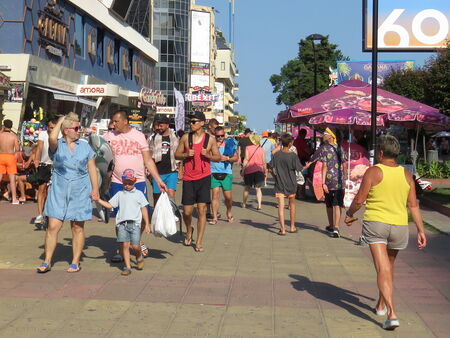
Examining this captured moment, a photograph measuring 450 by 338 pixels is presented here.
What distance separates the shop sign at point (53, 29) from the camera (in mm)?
24375

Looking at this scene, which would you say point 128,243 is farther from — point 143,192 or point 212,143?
point 212,143

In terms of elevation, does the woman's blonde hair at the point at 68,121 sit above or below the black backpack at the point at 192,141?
above

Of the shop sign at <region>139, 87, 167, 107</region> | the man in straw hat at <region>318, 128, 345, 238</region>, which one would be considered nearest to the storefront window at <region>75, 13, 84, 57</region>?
the shop sign at <region>139, 87, 167, 107</region>

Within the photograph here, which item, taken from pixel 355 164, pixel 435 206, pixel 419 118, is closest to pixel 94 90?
pixel 355 164

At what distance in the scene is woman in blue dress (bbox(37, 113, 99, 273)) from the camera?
23.0ft

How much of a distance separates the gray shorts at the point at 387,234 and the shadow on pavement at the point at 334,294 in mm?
683

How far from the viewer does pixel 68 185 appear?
276 inches

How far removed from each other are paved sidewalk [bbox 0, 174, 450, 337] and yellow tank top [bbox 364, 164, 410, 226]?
883 mm

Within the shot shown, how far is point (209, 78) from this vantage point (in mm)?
89938

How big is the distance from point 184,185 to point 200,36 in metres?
82.4

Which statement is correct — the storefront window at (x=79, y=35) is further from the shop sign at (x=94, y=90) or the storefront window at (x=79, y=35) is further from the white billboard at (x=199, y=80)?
the white billboard at (x=199, y=80)

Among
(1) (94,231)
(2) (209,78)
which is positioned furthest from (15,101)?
(2) (209,78)

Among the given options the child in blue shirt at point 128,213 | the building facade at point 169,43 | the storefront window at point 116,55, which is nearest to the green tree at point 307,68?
the building facade at point 169,43

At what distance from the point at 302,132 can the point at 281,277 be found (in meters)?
10.4
